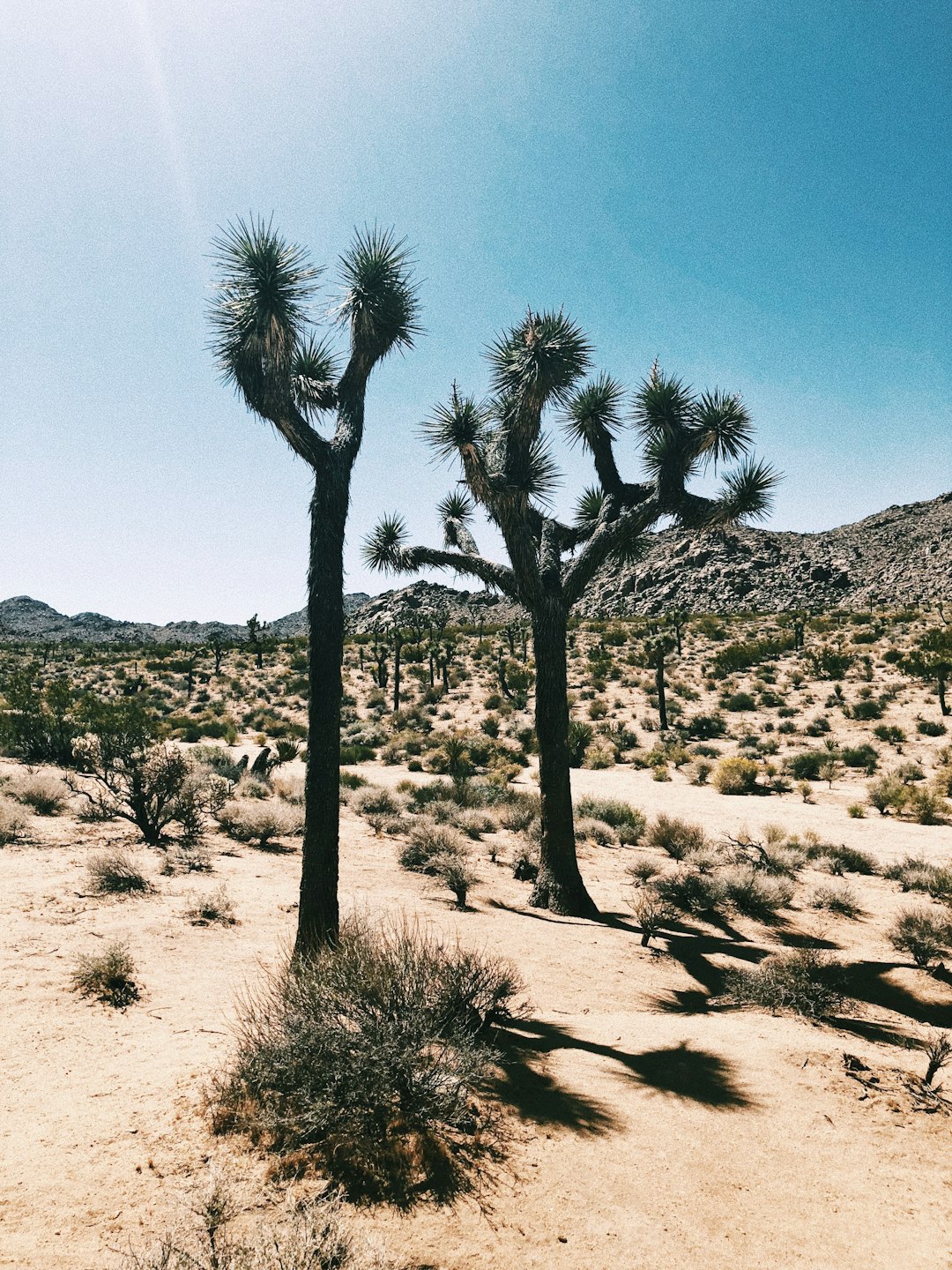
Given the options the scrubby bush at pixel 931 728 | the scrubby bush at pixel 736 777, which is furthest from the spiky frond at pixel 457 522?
the scrubby bush at pixel 931 728

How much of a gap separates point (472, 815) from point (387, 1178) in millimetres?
11136

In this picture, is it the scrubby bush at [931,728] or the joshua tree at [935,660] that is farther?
the joshua tree at [935,660]

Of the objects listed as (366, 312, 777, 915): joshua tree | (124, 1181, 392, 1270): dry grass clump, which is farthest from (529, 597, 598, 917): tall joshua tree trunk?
(124, 1181, 392, 1270): dry grass clump

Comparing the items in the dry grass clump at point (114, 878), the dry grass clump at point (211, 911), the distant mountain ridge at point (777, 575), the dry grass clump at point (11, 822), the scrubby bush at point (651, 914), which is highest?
Answer: the distant mountain ridge at point (777, 575)

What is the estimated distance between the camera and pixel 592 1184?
3.46 m

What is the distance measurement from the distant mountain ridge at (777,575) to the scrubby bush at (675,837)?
122ft

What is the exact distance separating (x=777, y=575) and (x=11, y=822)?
6681 centimetres

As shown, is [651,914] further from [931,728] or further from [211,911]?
[931,728]

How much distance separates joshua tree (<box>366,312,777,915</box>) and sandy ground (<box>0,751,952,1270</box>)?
2.33 m

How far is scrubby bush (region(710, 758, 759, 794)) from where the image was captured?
19.0 m

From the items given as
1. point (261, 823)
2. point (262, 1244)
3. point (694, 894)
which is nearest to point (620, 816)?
point (694, 894)

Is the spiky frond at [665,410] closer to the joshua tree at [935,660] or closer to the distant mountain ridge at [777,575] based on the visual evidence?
the joshua tree at [935,660]

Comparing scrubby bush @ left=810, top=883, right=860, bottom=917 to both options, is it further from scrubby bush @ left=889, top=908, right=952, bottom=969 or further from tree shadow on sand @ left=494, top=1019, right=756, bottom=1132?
tree shadow on sand @ left=494, top=1019, right=756, bottom=1132

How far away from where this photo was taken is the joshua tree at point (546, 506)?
31.5 feet
